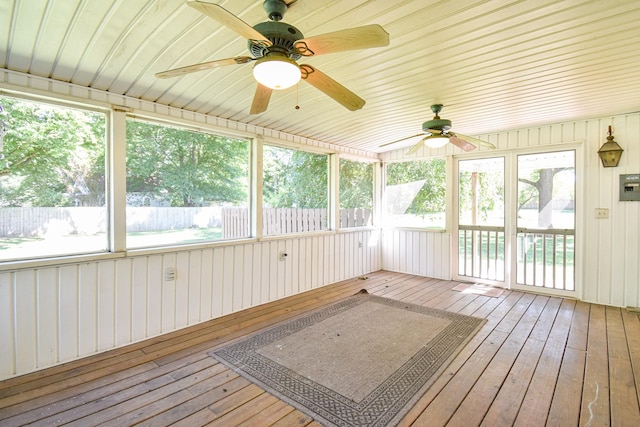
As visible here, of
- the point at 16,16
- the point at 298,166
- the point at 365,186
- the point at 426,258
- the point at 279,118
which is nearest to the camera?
the point at 16,16

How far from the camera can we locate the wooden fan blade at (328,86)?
1.77 metres

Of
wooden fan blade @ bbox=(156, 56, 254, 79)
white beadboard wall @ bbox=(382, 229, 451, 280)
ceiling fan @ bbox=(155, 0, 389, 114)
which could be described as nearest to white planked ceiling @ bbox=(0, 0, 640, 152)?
ceiling fan @ bbox=(155, 0, 389, 114)

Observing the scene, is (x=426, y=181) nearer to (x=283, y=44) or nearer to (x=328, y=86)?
(x=328, y=86)

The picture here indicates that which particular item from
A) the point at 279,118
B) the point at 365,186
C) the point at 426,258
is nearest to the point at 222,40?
the point at 279,118

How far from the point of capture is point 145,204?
3166 millimetres

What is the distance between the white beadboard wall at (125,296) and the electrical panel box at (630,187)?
14.5ft

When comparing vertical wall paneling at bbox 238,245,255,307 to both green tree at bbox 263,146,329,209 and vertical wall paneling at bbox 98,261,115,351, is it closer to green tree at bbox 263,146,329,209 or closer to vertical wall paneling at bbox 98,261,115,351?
green tree at bbox 263,146,329,209

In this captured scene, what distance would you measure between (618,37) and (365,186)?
432 cm

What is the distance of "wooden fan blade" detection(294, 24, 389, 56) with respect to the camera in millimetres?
1419

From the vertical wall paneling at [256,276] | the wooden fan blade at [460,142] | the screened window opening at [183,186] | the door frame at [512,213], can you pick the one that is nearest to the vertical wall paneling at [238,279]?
the vertical wall paneling at [256,276]

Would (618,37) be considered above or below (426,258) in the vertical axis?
above

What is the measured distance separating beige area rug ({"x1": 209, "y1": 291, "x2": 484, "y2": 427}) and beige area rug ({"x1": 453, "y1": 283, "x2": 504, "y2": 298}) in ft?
3.86

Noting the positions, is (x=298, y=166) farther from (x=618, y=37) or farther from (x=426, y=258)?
(x=618, y=37)

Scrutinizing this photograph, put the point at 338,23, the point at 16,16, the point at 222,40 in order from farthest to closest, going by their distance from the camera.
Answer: the point at 222,40, the point at 338,23, the point at 16,16
